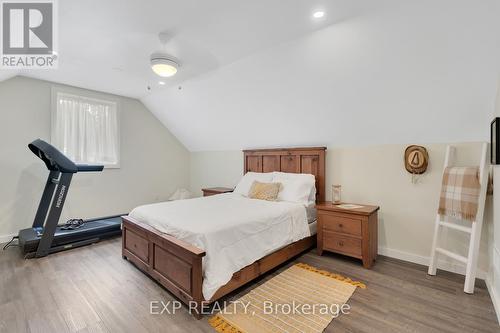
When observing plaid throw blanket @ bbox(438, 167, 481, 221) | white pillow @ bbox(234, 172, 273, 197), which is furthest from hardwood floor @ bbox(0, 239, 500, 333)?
white pillow @ bbox(234, 172, 273, 197)

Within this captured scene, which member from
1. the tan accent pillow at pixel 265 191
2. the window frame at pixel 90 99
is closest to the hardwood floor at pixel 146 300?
the tan accent pillow at pixel 265 191

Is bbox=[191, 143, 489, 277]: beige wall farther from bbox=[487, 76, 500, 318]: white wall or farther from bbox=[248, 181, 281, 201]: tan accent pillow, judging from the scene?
bbox=[248, 181, 281, 201]: tan accent pillow

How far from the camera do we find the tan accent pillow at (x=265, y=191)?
3.46 m

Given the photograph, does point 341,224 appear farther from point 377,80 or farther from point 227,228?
point 377,80

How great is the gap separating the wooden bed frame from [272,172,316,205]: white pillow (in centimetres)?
22

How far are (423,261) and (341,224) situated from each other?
1030mm

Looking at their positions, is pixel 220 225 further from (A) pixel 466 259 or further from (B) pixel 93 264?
(A) pixel 466 259

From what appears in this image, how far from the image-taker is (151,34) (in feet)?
8.14

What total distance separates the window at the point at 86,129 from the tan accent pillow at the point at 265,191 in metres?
2.90

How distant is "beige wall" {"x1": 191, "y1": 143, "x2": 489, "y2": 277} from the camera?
2674 mm

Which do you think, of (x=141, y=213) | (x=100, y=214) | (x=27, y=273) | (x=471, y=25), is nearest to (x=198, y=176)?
(x=100, y=214)

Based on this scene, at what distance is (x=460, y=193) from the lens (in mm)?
2393

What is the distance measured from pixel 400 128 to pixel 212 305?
2822 millimetres
